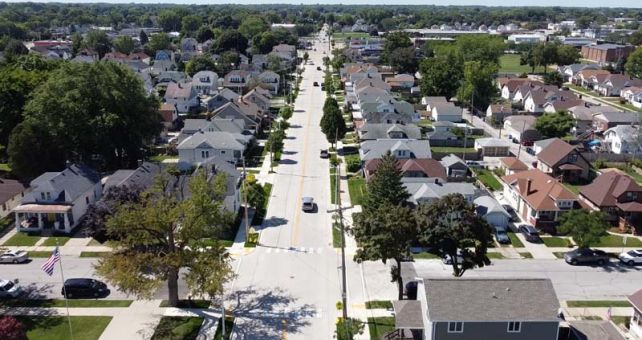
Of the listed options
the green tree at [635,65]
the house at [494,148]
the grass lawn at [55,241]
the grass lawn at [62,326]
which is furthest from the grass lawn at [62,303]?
the green tree at [635,65]

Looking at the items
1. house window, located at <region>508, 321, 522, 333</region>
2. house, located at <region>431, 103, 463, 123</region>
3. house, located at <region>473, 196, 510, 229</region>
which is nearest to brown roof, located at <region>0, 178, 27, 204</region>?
house, located at <region>473, 196, 510, 229</region>

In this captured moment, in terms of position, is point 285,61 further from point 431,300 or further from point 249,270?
point 431,300

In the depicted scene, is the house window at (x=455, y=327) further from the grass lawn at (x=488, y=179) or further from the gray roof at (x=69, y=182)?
the gray roof at (x=69, y=182)

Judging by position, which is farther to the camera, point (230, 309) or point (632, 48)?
point (632, 48)

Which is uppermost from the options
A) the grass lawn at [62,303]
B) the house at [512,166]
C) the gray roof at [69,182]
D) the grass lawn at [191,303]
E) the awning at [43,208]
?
the gray roof at [69,182]

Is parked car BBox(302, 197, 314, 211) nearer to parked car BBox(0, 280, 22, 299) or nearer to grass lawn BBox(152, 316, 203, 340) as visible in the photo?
grass lawn BBox(152, 316, 203, 340)

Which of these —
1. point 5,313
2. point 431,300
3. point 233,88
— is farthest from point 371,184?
point 233,88
